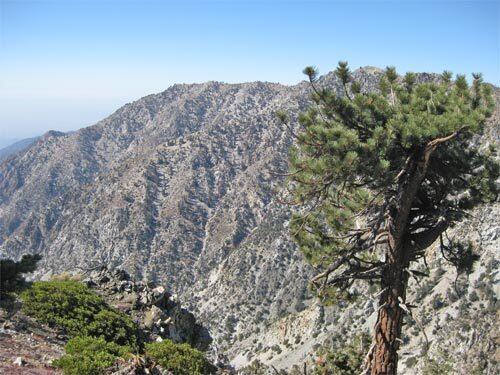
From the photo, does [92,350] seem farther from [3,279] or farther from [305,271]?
[305,271]

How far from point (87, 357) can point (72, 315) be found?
5608 mm

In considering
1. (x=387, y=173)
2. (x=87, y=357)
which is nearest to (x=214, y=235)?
(x=87, y=357)

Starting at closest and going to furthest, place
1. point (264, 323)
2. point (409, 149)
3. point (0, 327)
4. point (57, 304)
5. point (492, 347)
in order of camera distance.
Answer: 1. point (409, 149)
2. point (0, 327)
3. point (57, 304)
4. point (492, 347)
5. point (264, 323)

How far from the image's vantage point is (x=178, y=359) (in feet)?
37.5

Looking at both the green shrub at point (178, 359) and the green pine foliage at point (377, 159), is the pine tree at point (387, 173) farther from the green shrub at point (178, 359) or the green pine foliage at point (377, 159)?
the green shrub at point (178, 359)

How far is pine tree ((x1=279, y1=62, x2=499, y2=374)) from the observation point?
804cm

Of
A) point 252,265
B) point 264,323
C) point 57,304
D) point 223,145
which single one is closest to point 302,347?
point 264,323

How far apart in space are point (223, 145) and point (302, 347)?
125994 mm

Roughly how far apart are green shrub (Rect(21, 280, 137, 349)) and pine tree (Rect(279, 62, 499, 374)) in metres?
7.88

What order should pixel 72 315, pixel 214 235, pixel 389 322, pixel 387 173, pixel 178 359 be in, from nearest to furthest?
pixel 387 173, pixel 389 322, pixel 178 359, pixel 72 315, pixel 214 235

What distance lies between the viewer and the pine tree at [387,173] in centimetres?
804

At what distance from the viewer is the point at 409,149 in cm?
871

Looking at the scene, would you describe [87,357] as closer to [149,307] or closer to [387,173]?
[387,173]

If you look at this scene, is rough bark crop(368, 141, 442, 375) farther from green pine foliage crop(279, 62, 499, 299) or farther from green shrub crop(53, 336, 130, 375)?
green shrub crop(53, 336, 130, 375)
